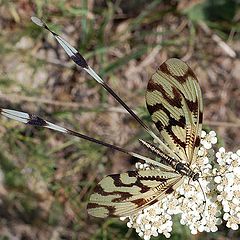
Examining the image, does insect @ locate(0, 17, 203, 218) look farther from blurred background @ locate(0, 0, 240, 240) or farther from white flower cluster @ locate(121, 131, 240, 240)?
blurred background @ locate(0, 0, 240, 240)

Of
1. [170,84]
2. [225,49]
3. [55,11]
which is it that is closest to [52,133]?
[55,11]

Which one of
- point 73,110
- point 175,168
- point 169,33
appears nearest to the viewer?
point 175,168

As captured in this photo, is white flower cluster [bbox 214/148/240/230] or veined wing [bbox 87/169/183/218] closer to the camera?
veined wing [bbox 87/169/183/218]

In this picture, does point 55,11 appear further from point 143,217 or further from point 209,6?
point 143,217

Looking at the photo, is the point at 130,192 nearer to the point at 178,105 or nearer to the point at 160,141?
the point at 160,141

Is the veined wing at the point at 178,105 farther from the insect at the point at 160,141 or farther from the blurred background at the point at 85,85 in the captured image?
the blurred background at the point at 85,85

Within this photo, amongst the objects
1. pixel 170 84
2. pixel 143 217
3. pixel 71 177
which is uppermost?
pixel 71 177

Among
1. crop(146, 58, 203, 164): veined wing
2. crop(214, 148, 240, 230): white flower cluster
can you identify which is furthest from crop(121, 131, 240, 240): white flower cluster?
crop(146, 58, 203, 164): veined wing
